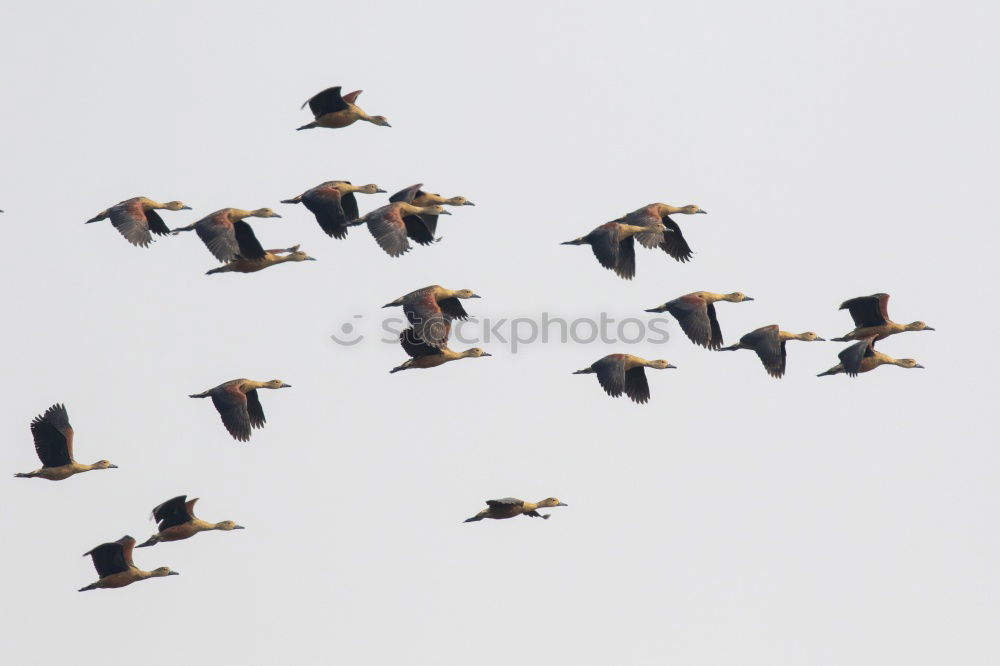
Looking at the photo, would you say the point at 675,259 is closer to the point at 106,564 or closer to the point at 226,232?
the point at 226,232

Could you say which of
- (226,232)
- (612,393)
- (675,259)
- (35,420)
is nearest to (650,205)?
(675,259)

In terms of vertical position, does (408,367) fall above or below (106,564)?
above

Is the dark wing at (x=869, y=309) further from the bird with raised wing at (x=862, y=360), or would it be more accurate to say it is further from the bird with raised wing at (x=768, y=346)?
the bird with raised wing at (x=768, y=346)

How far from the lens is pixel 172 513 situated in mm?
35531

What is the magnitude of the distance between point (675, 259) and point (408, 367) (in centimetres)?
610

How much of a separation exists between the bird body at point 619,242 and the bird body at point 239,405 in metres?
6.38

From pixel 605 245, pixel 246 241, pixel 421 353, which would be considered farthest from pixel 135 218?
pixel 605 245

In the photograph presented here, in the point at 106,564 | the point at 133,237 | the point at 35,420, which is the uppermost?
the point at 133,237

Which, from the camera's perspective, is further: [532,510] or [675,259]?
[675,259]

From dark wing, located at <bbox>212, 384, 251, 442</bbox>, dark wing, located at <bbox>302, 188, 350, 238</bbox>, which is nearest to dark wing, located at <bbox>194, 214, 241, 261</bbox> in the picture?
dark wing, located at <bbox>302, 188, 350, 238</bbox>

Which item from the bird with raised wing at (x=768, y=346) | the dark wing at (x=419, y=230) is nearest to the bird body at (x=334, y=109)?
the dark wing at (x=419, y=230)

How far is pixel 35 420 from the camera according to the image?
3706 cm

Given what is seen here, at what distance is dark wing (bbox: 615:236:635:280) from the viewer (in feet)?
124

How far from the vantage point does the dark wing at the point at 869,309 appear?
1518 inches
